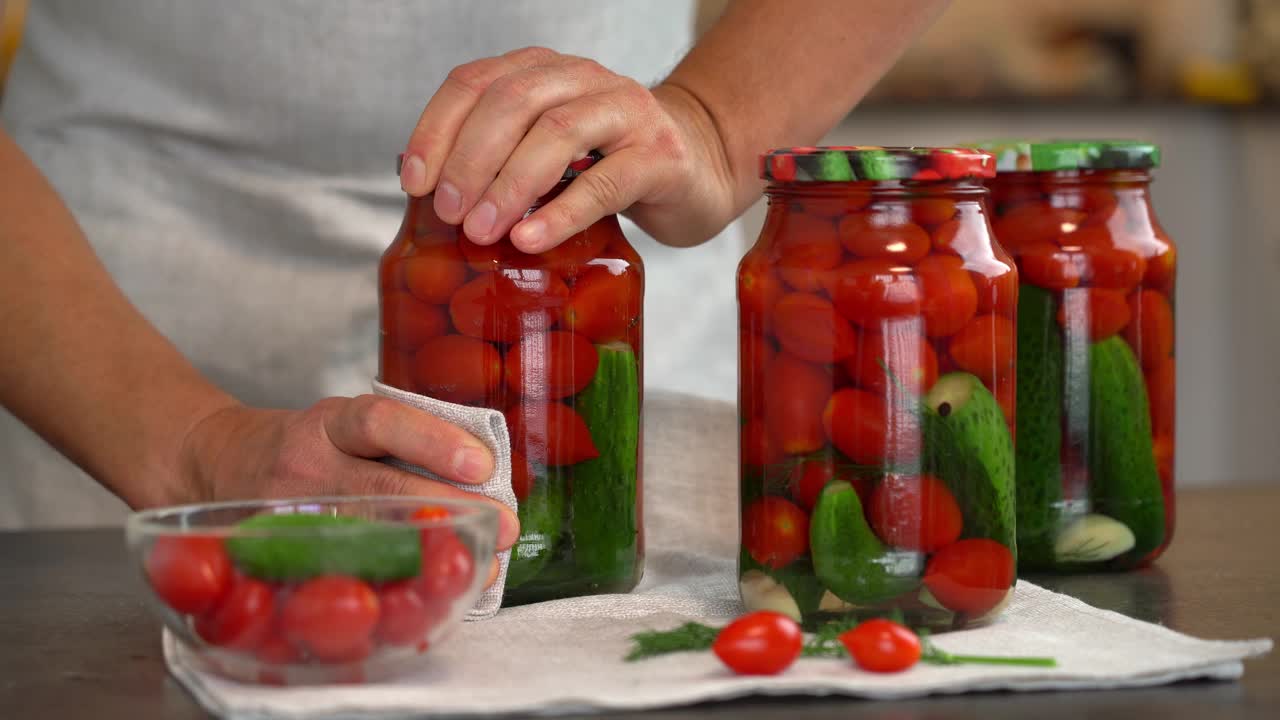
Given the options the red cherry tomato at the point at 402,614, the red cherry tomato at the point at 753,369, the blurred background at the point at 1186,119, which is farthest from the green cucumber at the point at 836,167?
the blurred background at the point at 1186,119

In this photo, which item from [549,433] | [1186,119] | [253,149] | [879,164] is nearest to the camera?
[879,164]

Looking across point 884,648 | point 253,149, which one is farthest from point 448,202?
point 253,149

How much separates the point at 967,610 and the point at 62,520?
1102 mm

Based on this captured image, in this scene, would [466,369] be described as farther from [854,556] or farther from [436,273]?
[854,556]

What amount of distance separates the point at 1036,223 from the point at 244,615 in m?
0.58

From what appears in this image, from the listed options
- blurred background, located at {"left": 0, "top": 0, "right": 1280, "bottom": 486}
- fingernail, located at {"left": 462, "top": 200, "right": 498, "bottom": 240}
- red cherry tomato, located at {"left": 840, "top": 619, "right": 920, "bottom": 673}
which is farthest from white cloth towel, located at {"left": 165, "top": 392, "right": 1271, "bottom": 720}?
blurred background, located at {"left": 0, "top": 0, "right": 1280, "bottom": 486}

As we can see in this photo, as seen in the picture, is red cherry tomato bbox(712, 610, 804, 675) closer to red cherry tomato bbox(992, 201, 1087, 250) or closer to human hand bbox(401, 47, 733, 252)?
human hand bbox(401, 47, 733, 252)

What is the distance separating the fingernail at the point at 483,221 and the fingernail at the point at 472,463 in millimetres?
126

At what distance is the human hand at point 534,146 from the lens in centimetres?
87

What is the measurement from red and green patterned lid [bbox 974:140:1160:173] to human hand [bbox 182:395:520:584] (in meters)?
0.41

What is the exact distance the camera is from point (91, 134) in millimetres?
1488

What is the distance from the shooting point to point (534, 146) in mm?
882

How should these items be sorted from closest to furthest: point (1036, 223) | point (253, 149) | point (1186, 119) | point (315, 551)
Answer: point (315, 551)
point (1036, 223)
point (253, 149)
point (1186, 119)

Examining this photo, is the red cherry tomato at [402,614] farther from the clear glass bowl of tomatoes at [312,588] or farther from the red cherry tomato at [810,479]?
the red cherry tomato at [810,479]
